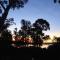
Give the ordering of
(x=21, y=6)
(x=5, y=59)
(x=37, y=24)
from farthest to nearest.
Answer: (x=37, y=24) < (x=21, y=6) < (x=5, y=59)

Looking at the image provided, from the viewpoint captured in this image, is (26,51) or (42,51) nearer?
(26,51)

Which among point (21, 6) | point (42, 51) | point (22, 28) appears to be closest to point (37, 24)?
point (22, 28)

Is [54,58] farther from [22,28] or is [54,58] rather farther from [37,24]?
[22,28]

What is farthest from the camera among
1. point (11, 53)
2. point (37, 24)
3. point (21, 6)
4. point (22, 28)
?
point (22, 28)

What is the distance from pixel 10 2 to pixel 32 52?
535 inches

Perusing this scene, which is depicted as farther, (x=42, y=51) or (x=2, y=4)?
(x=2, y=4)

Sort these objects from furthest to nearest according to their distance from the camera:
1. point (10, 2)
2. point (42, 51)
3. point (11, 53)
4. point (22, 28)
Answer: point (22, 28) < point (10, 2) < point (42, 51) < point (11, 53)

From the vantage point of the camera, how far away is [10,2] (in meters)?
27.3

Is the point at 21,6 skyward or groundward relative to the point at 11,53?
skyward

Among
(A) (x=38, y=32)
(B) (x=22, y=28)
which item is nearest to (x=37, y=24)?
(A) (x=38, y=32)

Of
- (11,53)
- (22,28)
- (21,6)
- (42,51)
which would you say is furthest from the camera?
(22,28)

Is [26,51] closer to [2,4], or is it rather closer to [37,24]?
[2,4]

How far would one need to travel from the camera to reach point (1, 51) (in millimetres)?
13977

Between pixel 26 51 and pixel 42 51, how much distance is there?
1603mm
